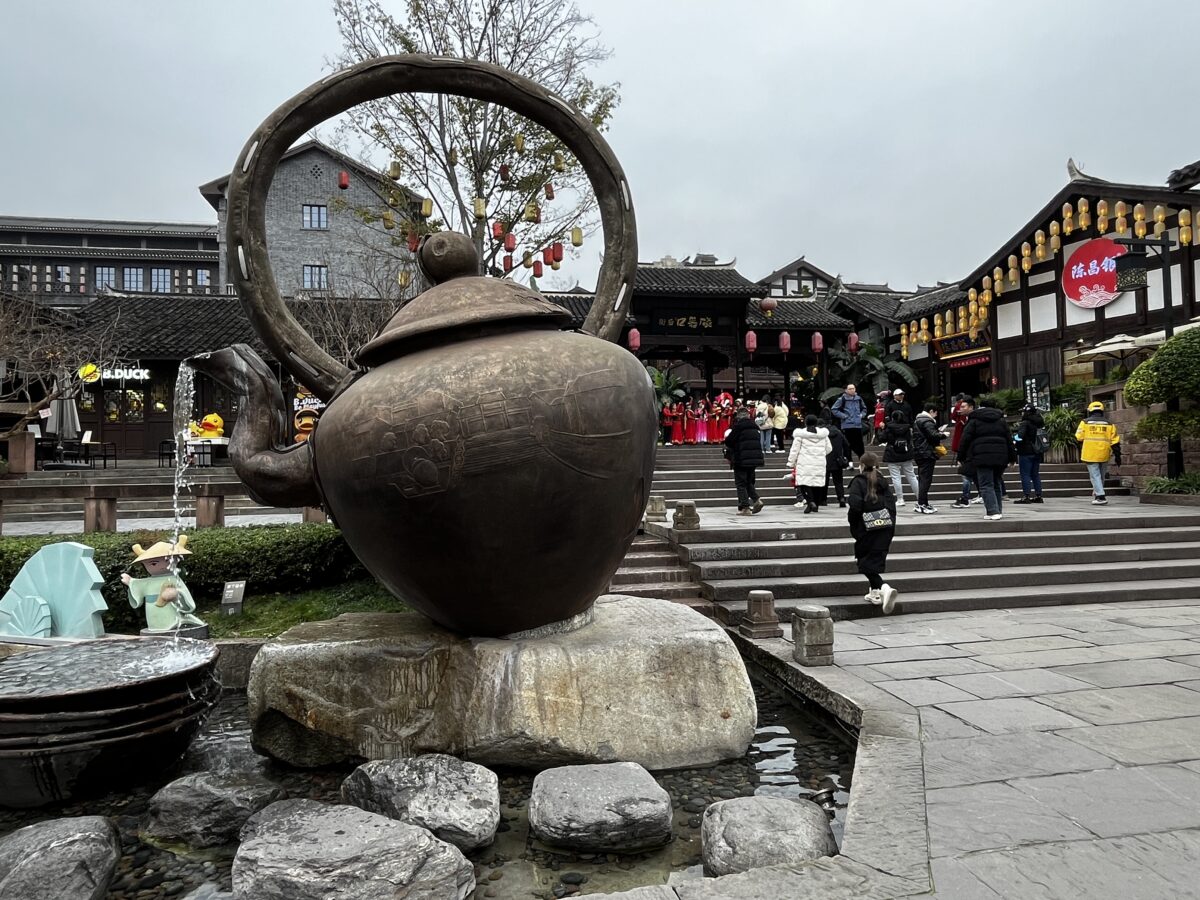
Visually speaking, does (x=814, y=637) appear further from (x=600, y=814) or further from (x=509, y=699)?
(x=600, y=814)

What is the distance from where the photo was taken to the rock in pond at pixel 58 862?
2.34 metres

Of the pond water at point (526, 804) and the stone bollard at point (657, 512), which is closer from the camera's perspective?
the pond water at point (526, 804)

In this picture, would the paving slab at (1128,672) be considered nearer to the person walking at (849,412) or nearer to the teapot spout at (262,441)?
the teapot spout at (262,441)

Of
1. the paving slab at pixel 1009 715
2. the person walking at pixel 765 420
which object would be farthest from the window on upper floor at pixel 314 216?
the paving slab at pixel 1009 715

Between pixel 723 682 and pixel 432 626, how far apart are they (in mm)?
1486

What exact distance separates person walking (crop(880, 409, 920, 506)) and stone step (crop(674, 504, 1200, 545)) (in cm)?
97

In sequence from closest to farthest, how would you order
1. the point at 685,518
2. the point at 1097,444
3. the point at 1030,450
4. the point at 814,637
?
the point at 814,637, the point at 685,518, the point at 1097,444, the point at 1030,450

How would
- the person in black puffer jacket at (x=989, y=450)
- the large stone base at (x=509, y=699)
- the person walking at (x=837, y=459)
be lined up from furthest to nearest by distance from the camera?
the person walking at (x=837, y=459)
the person in black puffer jacket at (x=989, y=450)
the large stone base at (x=509, y=699)

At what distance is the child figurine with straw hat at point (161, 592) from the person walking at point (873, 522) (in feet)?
17.9

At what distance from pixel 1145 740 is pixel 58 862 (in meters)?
4.39

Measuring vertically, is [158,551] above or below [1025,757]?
above

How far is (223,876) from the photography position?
8.73 feet

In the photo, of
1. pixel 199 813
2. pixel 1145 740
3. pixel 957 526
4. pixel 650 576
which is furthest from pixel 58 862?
pixel 957 526

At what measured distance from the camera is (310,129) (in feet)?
13.3
